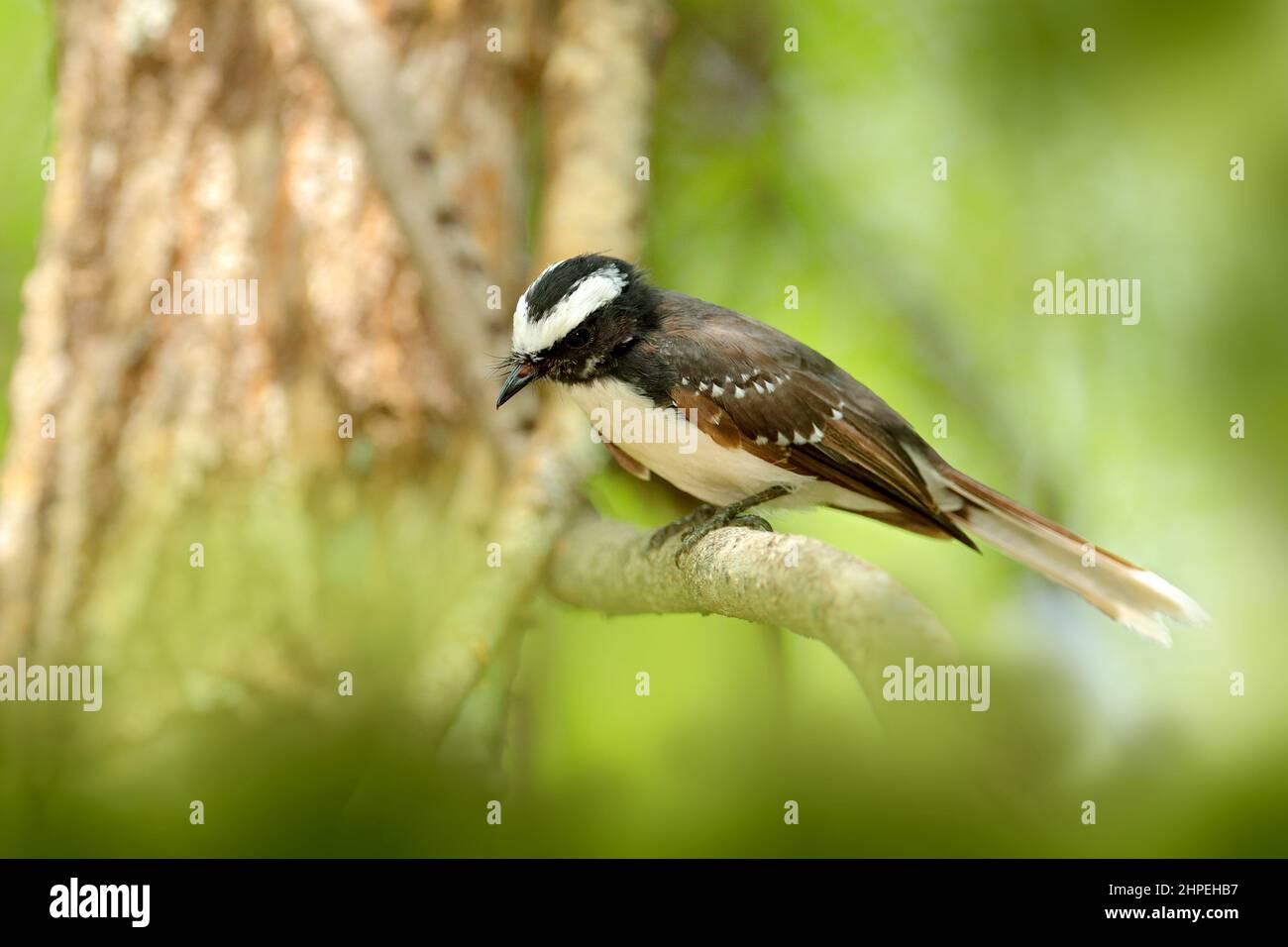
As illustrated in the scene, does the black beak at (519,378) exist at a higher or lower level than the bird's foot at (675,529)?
higher

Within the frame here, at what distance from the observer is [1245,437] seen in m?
2.54

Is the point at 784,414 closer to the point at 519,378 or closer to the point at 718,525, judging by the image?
the point at 718,525

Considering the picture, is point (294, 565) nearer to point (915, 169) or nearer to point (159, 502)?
point (159, 502)

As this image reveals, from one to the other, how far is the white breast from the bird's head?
0.06m

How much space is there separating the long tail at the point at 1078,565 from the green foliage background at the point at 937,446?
7.3 inches

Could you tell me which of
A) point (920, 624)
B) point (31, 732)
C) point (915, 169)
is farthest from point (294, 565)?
point (915, 169)

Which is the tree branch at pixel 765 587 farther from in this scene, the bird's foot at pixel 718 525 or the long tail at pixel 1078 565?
the long tail at pixel 1078 565

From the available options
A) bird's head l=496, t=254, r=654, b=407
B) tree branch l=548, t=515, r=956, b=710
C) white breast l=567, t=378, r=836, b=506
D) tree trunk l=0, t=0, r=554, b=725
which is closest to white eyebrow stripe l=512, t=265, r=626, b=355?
bird's head l=496, t=254, r=654, b=407

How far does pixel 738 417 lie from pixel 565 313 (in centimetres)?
41

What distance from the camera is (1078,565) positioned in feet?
7.61

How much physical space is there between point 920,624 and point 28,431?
2284 millimetres

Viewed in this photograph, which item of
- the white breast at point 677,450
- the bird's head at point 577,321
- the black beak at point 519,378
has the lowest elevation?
the white breast at point 677,450

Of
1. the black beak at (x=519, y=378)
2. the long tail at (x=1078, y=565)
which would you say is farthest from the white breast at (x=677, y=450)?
the long tail at (x=1078, y=565)

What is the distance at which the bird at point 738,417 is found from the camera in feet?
7.32
